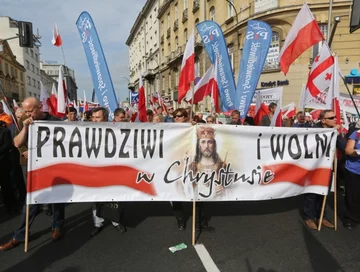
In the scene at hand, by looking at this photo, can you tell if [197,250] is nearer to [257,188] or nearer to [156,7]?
[257,188]

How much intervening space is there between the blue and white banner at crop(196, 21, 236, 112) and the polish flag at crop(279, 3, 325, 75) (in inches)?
46.7

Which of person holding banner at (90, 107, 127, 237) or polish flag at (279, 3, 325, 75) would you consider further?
polish flag at (279, 3, 325, 75)

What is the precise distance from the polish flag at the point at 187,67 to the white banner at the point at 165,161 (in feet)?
6.00

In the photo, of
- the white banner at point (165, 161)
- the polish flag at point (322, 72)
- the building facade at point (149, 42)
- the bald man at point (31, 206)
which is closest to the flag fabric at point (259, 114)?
the polish flag at point (322, 72)

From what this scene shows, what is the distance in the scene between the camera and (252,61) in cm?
552

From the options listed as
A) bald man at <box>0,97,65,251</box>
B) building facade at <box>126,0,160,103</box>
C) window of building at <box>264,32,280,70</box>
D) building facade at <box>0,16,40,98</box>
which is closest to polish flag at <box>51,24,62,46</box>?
bald man at <box>0,97,65,251</box>

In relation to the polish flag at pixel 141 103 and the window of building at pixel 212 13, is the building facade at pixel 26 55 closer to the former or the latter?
the window of building at pixel 212 13

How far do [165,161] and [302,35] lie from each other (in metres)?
3.32

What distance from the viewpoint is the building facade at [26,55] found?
56938mm

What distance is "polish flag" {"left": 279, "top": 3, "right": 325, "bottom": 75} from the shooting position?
4531 millimetres

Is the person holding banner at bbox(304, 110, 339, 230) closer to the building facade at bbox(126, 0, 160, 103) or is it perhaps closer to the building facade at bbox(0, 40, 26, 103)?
the building facade at bbox(126, 0, 160, 103)

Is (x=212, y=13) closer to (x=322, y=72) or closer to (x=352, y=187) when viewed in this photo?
(x=322, y=72)

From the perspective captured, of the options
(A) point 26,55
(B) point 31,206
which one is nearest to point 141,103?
(B) point 31,206

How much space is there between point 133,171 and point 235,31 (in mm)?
21186
